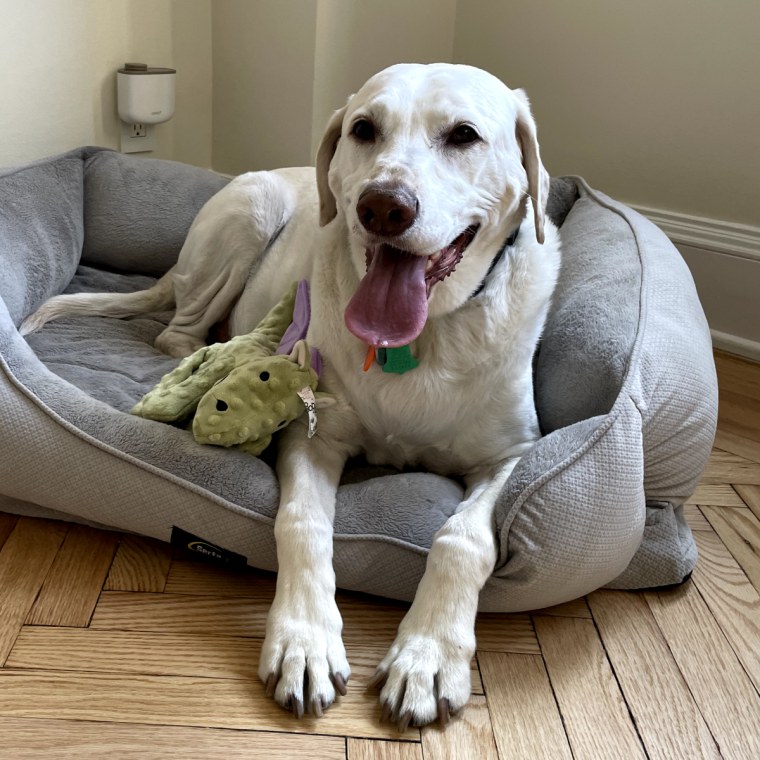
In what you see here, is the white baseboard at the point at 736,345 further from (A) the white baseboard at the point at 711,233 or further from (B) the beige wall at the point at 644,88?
(B) the beige wall at the point at 644,88

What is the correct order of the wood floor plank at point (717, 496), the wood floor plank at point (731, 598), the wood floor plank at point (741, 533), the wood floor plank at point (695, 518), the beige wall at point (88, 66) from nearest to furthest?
1. the wood floor plank at point (731, 598)
2. the wood floor plank at point (741, 533)
3. the wood floor plank at point (695, 518)
4. the wood floor plank at point (717, 496)
5. the beige wall at point (88, 66)

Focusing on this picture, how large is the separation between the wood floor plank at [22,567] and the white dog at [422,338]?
0.46 meters

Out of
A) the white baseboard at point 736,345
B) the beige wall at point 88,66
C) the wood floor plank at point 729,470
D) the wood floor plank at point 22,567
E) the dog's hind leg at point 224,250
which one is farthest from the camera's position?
the white baseboard at point 736,345

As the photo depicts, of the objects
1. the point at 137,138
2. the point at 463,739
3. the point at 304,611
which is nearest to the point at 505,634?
the point at 463,739

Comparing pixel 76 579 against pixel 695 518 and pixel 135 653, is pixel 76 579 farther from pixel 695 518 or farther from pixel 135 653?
pixel 695 518

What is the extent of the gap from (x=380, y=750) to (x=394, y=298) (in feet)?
2.44

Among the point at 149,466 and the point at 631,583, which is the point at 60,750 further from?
the point at 631,583

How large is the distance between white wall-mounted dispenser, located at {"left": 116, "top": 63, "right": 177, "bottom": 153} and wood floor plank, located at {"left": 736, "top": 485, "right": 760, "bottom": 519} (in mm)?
2468

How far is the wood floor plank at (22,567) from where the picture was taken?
137 centimetres

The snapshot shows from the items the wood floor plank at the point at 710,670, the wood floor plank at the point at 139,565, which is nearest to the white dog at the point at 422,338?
the wood floor plank at the point at 139,565

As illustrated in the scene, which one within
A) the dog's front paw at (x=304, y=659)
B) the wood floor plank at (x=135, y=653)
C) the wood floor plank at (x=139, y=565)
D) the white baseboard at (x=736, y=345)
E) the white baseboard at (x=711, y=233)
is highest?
the white baseboard at (x=711, y=233)

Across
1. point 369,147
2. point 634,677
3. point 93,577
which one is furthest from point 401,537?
point 369,147

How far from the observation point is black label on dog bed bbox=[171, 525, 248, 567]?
150 cm

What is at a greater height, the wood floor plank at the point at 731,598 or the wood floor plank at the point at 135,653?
the wood floor plank at the point at 135,653
